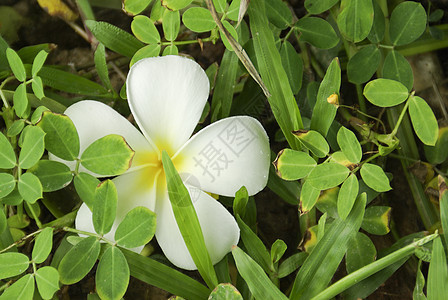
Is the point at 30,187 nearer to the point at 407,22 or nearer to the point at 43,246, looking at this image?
the point at 43,246

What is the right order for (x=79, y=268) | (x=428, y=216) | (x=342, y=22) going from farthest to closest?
(x=428, y=216), (x=342, y=22), (x=79, y=268)

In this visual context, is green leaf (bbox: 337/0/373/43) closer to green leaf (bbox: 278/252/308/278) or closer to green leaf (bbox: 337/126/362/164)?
green leaf (bbox: 337/126/362/164)

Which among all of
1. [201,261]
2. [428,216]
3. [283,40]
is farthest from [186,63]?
[428,216]

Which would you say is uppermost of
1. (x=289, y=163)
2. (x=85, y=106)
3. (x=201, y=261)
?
(x=85, y=106)

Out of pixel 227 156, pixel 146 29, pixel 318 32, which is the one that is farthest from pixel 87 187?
pixel 318 32

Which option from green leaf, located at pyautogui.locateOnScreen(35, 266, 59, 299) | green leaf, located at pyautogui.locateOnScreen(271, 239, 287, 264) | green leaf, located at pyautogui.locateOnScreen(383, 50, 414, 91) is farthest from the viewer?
green leaf, located at pyautogui.locateOnScreen(383, 50, 414, 91)

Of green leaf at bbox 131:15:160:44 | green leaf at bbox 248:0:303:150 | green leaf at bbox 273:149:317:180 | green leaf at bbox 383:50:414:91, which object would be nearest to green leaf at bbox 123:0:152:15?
green leaf at bbox 131:15:160:44

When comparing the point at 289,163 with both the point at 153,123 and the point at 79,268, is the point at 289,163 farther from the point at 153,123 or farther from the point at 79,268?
the point at 79,268
